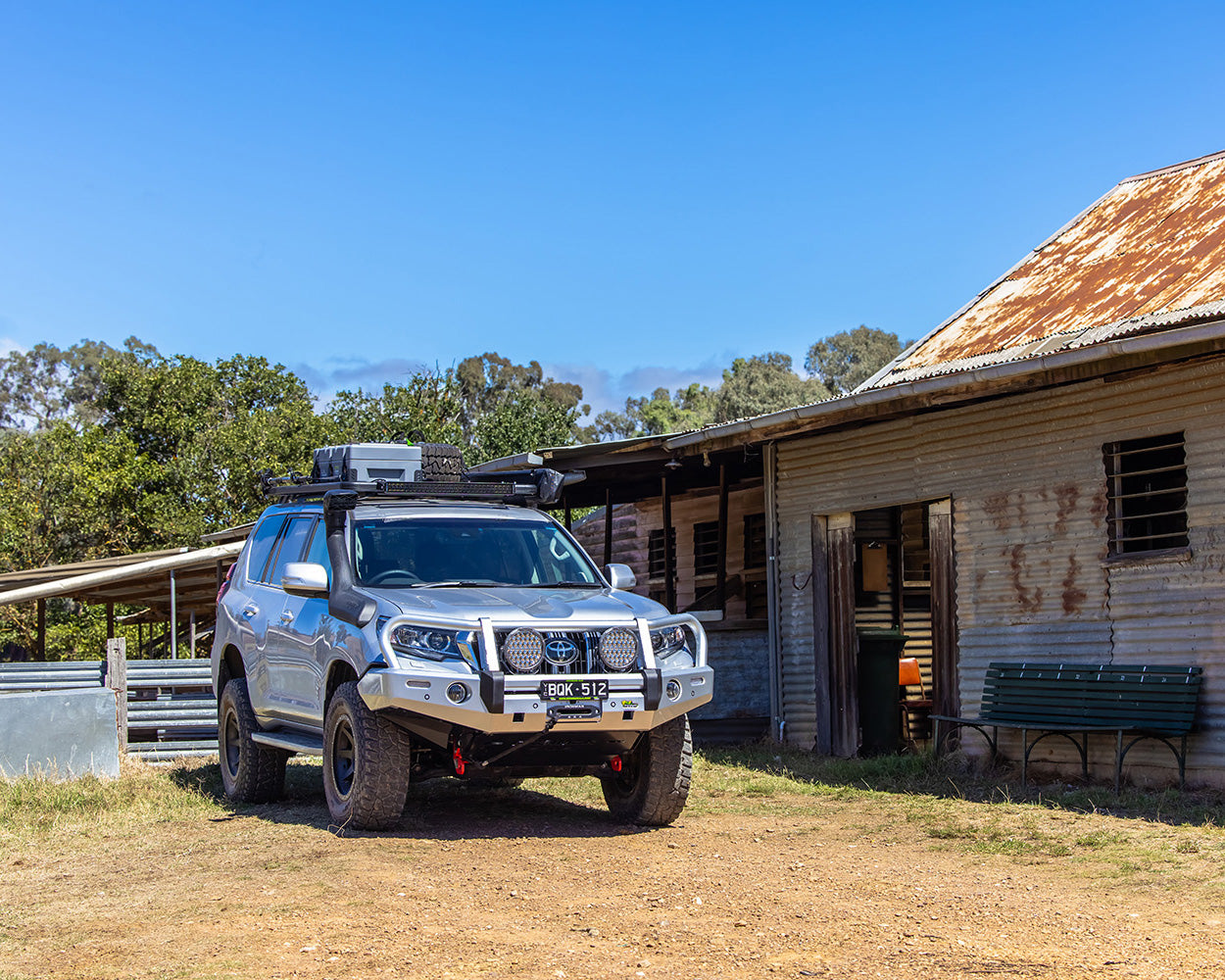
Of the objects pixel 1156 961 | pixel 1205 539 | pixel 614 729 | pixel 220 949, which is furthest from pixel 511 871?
pixel 1205 539

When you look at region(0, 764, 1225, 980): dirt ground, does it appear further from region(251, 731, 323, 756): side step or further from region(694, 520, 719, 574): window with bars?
region(694, 520, 719, 574): window with bars

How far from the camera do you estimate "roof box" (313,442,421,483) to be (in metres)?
10.9

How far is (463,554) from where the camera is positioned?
8992mm

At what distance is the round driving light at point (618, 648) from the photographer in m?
7.77

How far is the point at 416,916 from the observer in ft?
19.1

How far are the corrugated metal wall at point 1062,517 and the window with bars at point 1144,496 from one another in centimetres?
12

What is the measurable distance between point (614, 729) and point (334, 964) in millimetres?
2930

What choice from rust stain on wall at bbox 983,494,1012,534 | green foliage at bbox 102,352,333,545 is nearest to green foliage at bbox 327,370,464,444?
green foliage at bbox 102,352,333,545

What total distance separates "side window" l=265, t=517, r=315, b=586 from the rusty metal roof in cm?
584

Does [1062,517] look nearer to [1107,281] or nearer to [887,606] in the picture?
[1107,281]

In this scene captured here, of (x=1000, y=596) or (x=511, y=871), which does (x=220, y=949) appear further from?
(x=1000, y=596)

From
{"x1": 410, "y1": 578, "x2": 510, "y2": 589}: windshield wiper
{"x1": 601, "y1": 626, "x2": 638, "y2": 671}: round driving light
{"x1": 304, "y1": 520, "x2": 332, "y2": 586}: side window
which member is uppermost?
{"x1": 304, "y1": 520, "x2": 332, "y2": 586}: side window

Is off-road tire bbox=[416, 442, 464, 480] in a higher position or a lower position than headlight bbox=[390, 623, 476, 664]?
higher

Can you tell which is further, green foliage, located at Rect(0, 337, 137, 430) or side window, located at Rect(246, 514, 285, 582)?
green foliage, located at Rect(0, 337, 137, 430)
